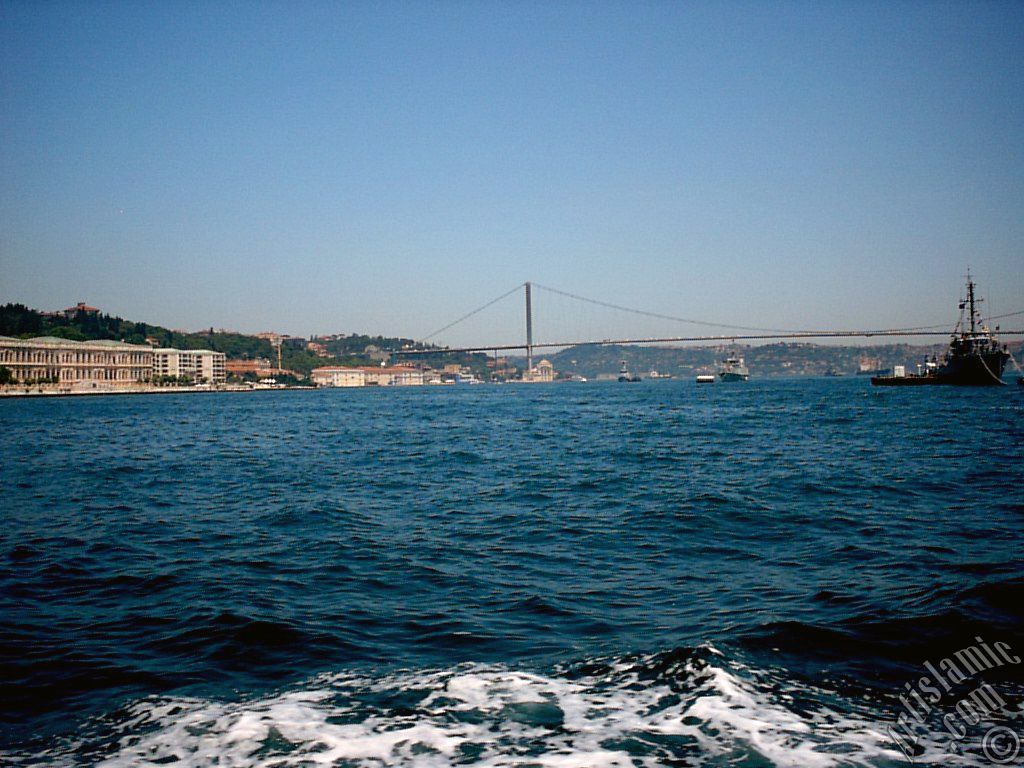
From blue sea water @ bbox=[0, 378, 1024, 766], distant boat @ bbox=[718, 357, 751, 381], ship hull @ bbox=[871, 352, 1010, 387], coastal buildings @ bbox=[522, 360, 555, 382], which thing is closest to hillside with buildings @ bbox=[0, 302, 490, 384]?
coastal buildings @ bbox=[522, 360, 555, 382]

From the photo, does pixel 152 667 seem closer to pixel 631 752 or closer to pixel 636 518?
pixel 631 752

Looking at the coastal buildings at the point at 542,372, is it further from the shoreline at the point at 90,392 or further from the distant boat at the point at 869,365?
the shoreline at the point at 90,392

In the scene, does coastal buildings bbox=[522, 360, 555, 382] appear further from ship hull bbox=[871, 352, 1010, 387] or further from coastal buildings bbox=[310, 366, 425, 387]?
ship hull bbox=[871, 352, 1010, 387]

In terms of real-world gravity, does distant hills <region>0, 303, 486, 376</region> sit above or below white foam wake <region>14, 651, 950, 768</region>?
above

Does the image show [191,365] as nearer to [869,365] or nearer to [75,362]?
[75,362]

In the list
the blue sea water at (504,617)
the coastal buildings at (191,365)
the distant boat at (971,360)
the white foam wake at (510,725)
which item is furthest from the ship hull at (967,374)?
the coastal buildings at (191,365)

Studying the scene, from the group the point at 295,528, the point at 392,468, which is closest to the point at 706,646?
the point at 295,528
